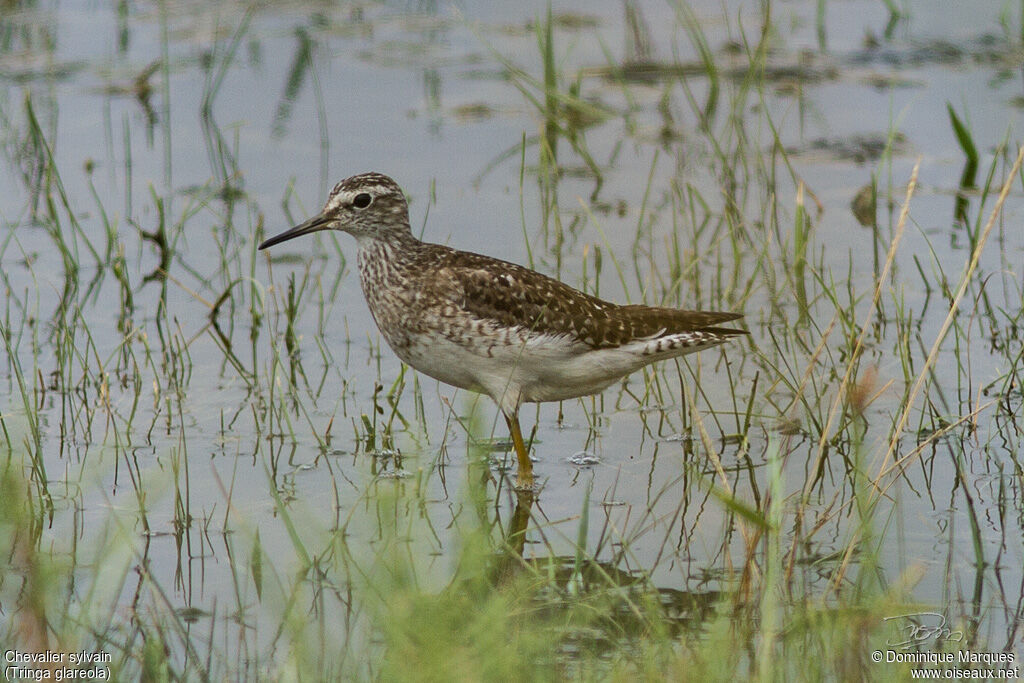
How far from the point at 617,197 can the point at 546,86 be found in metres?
0.98

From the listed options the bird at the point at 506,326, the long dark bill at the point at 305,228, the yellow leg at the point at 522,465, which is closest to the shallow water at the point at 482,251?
the yellow leg at the point at 522,465

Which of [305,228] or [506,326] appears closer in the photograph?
[506,326]

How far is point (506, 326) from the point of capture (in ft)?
22.1

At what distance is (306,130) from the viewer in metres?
11.7
